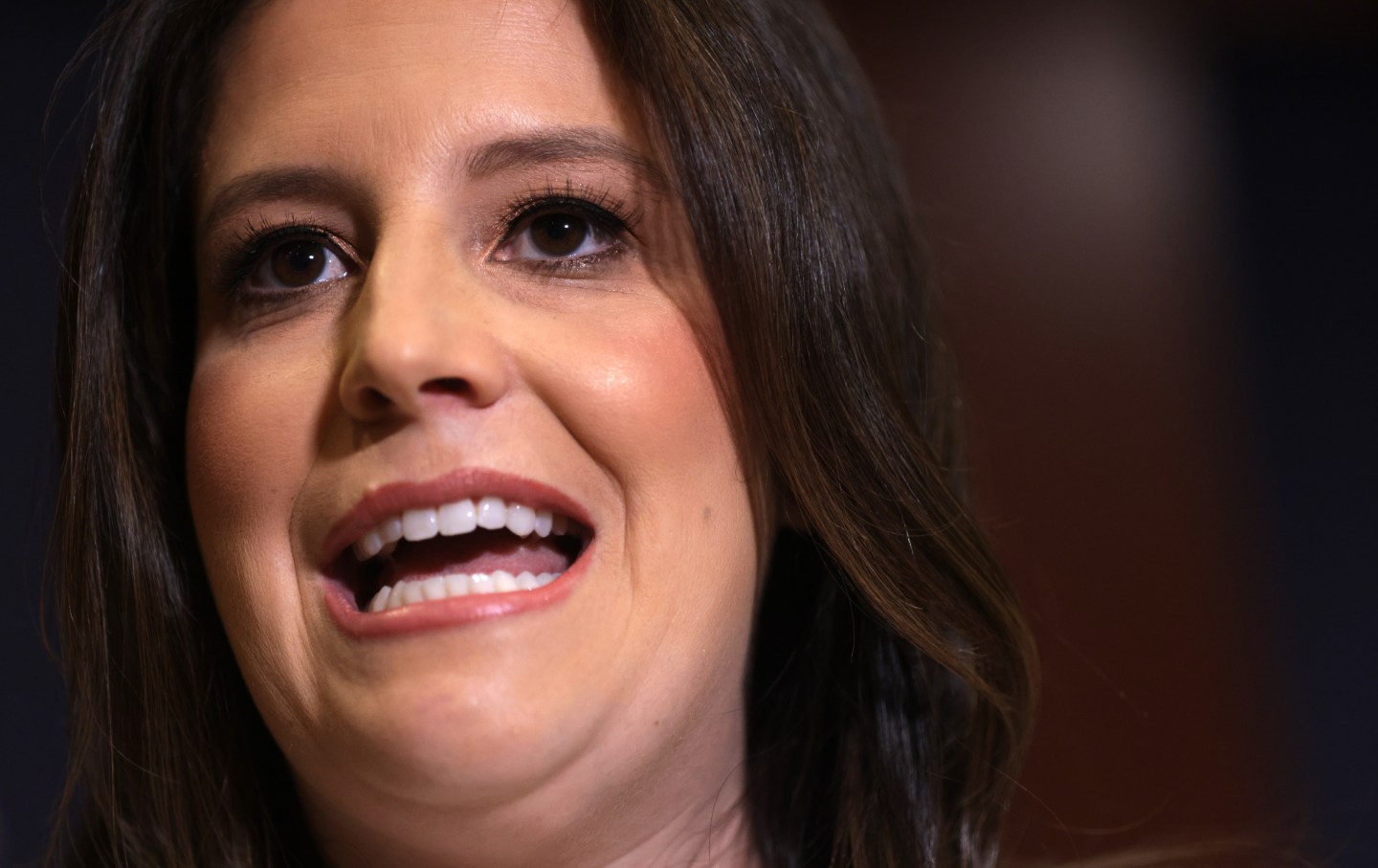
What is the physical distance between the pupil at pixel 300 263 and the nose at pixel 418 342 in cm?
10

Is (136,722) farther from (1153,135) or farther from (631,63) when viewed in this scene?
(1153,135)

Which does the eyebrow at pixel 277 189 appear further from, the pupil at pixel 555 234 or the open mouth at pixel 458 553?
the open mouth at pixel 458 553

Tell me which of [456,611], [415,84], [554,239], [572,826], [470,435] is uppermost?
[415,84]

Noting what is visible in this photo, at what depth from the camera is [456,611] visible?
0.83 metres

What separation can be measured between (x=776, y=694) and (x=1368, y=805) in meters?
0.96

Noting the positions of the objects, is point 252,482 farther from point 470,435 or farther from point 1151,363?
point 1151,363

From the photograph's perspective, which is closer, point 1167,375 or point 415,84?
point 415,84

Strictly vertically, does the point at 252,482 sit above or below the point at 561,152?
below

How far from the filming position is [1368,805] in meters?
1.66

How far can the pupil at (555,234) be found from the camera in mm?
930

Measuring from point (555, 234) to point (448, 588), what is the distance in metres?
0.26

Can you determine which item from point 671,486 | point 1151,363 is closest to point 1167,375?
point 1151,363

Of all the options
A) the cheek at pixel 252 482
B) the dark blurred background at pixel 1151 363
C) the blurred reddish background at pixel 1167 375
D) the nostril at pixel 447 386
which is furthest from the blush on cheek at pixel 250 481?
the blurred reddish background at pixel 1167 375

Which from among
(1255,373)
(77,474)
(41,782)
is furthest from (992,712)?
(41,782)
